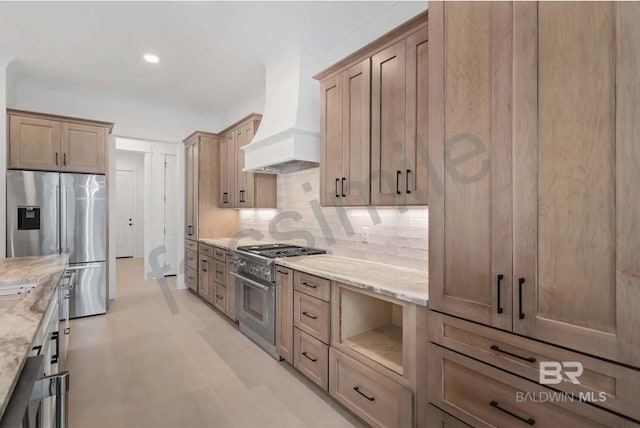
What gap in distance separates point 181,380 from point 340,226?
→ 1.90 meters

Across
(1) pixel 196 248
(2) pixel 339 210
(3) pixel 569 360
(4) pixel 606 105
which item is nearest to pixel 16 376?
(3) pixel 569 360

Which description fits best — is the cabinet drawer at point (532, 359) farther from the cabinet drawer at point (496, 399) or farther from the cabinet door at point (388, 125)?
the cabinet door at point (388, 125)

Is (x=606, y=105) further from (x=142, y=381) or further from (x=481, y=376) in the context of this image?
(x=142, y=381)

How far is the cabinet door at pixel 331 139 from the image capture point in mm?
2543

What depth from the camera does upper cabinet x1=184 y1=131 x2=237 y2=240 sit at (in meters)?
4.74

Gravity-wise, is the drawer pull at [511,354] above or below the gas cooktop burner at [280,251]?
below

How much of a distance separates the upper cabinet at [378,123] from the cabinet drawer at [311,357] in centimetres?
109

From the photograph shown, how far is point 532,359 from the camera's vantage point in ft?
3.94

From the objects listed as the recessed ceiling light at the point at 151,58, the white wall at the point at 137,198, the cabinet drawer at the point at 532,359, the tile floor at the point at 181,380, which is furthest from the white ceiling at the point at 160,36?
the white wall at the point at 137,198

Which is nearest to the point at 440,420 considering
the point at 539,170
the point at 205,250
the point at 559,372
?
the point at 559,372

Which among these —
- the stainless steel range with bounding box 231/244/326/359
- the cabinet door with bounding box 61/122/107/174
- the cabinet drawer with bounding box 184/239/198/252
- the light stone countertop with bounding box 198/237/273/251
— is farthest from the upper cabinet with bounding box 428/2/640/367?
the cabinet door with bounding box 61/122/107/174

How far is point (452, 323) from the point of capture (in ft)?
4.79

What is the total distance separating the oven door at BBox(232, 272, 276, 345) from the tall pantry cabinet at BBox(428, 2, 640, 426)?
1.64m

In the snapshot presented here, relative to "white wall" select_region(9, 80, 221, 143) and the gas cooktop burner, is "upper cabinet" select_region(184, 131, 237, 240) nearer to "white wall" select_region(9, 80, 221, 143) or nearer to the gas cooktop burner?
"white wall" select_region(9, 80, 221, 143)
